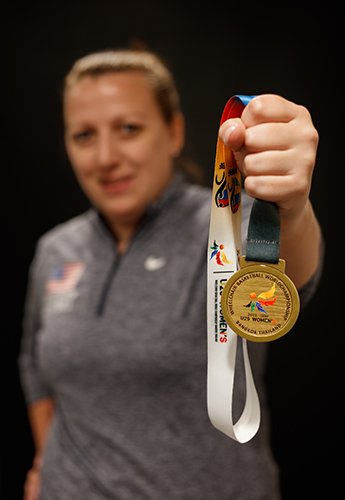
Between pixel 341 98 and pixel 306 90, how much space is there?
11cm

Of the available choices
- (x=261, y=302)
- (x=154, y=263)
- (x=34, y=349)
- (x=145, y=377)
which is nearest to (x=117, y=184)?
(x=154, y=263)

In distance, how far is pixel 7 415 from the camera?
1717 millimetres

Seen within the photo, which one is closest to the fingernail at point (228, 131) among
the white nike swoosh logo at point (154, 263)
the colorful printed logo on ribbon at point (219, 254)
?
the colorful printed logo on ribbon at point (219, 254)

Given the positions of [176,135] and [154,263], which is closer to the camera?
[154,263]

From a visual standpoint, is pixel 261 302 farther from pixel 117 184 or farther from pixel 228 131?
pixel 117 184

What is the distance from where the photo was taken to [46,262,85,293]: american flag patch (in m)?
1.09

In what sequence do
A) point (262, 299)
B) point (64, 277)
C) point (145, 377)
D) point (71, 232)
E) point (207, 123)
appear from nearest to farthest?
1. point (262, 299)
2. point (145, 377)
3. point (64, 277)
4. point (71, 232)
5. point (207, 123)

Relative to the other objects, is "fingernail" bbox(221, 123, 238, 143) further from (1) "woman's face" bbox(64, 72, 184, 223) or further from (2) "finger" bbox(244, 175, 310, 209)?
(1) "woman's face" bbox(64, 72, 184, 223)

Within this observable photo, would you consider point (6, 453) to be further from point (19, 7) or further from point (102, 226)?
point (19, 7)

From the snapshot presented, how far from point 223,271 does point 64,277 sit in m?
0.70

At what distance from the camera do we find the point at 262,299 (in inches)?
17.1

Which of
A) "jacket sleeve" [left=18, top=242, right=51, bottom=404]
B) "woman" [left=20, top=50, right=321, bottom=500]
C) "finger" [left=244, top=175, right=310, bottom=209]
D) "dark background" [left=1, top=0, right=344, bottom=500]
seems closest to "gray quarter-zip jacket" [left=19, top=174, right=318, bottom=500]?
"woman" [left=20, top=50, right=321, bottom=500]

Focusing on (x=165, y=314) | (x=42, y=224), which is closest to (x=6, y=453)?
(x=42, y=224)

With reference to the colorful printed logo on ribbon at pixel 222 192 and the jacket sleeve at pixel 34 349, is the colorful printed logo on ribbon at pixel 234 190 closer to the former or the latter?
the colorful printed logo on ribbon at pixel 222 192
